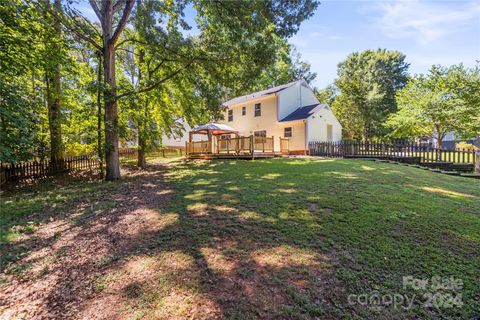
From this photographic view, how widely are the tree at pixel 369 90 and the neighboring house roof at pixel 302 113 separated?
11.3 metres

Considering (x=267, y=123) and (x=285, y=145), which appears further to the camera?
(x=267, y=123)

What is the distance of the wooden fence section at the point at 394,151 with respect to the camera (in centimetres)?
1174

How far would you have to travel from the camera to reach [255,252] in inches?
127

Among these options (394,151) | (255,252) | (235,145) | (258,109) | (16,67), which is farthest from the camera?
(258,109)

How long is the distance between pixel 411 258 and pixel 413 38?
1116 cm

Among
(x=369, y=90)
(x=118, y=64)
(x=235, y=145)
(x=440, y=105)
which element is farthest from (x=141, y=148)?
(x=369, y=90)

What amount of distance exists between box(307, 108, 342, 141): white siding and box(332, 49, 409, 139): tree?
378 inches

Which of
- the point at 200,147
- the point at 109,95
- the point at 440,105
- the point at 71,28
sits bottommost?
the point at 200,147

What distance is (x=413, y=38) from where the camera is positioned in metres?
10.2

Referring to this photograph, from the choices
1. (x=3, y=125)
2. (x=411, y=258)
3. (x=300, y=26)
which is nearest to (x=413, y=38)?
(x=300, y=26)

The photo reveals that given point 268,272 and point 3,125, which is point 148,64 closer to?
point 3,125

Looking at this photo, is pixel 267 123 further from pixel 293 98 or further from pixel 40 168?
pixel 40 168

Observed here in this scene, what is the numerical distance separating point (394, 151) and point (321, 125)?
736cm

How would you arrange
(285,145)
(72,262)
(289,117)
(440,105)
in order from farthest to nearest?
(289,117)
(285,145)
(440,105)
(72,262)
